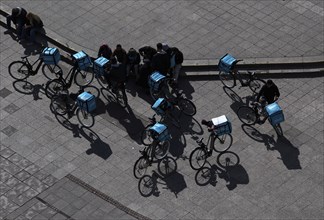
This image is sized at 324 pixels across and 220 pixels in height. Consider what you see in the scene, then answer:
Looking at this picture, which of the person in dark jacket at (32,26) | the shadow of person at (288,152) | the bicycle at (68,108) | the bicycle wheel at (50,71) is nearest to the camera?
the shadow of person at (288,152)

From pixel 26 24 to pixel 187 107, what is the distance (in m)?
7.06

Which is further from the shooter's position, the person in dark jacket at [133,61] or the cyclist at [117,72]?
the person in dark jacket at [133,61]

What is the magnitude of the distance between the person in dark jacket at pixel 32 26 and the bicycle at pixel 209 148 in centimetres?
805

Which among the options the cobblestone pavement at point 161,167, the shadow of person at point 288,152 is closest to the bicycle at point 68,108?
the cobblestone pavement at point 161,167

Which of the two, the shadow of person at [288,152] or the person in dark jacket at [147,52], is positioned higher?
the person in dark jacket at [147,52]

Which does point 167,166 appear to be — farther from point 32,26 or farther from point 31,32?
point 32,26

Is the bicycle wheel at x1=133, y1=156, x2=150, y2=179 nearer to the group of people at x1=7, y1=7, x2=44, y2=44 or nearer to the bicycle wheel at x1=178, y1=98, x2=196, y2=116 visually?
the bicycle wheel at x1=178, y1=98, x2=196, y2=116

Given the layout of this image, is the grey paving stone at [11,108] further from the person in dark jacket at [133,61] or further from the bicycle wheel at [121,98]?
the person in dark jacket at [133,61]

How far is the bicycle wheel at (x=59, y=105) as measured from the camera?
→ 1140 inches

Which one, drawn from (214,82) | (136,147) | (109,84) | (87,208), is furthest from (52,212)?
(214,82)

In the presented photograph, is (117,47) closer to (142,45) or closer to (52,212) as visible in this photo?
(142,45)

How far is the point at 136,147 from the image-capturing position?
2775 cm

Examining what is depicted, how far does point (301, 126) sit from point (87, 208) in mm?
7499

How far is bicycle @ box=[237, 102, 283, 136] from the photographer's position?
92.1 ft
